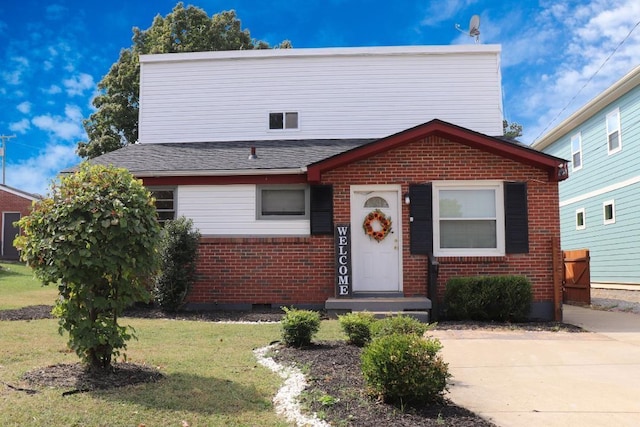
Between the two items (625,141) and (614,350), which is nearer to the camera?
(614,350)

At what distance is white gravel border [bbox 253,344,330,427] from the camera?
409cm

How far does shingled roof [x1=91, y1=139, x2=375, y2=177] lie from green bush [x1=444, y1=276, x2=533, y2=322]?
381cm

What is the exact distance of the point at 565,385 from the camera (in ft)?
17.1

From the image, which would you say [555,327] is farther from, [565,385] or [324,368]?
[324,368]

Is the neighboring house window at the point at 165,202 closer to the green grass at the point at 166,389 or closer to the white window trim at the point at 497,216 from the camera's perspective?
the green grass at the point at 166,389

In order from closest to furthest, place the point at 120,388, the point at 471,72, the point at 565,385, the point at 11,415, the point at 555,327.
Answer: the point at 11,415 < the point at 120,388 < the point at 565,385 < the point at 555,327 < the point at 471,72

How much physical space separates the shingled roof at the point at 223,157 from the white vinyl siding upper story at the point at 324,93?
552mm

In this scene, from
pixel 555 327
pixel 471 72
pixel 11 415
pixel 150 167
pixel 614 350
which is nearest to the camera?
pixel 11 415

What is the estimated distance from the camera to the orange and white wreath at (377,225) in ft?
35.1

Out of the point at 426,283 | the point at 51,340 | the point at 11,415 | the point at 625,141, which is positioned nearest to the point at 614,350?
the point at 426,283

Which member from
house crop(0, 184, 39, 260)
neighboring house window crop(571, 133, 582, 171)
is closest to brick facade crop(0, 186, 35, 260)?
house crop(0, 184, 39, 260)

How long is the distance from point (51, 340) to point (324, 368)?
13.1ft

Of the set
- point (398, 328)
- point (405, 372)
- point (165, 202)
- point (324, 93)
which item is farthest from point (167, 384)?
point (324, 93)

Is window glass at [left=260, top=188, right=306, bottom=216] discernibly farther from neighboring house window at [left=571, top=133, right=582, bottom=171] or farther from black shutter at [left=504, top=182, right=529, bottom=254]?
neighboring house window at [left=571, top=133, right=582, bottom=171]
